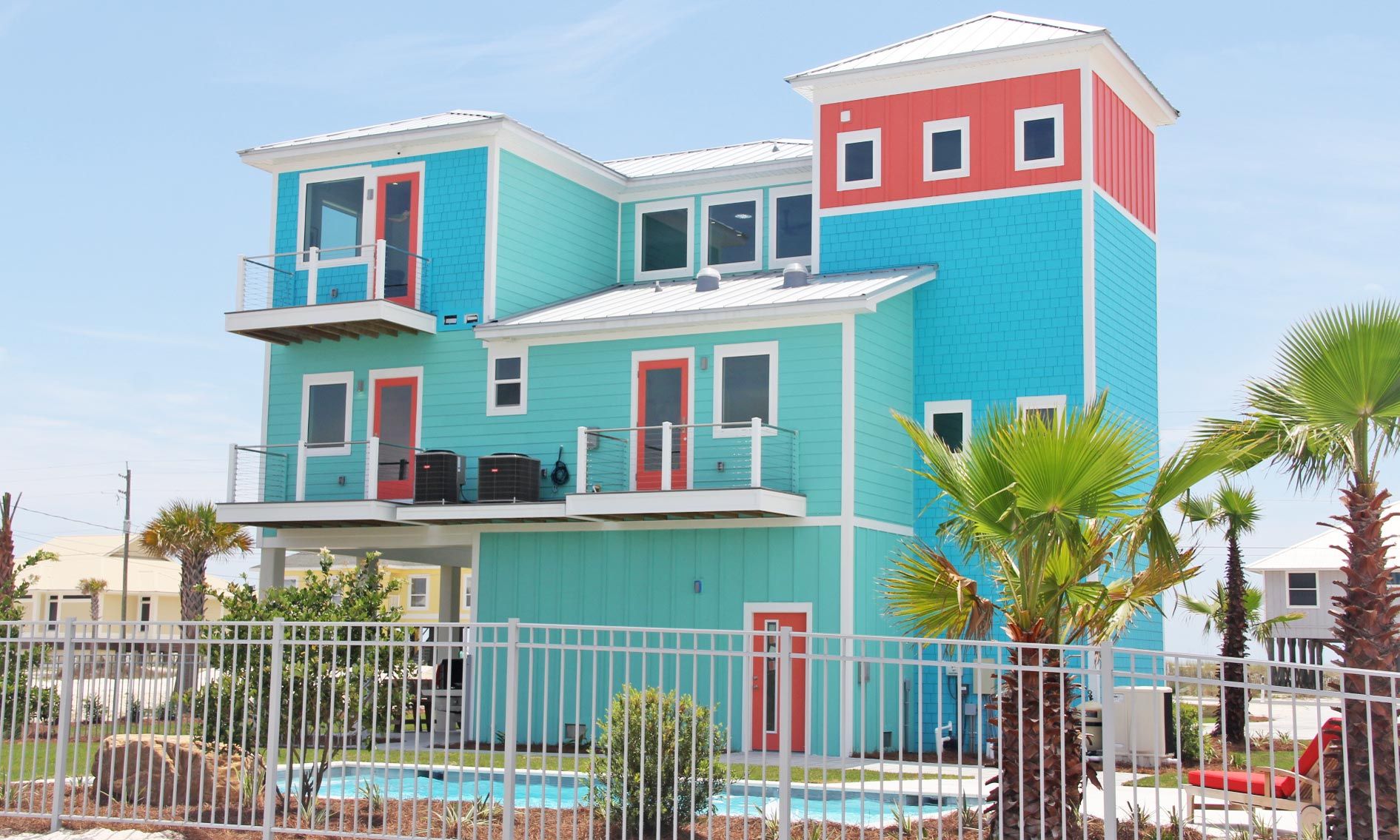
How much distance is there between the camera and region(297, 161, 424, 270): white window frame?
27469 mm

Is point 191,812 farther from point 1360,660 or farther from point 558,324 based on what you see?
point 558,324

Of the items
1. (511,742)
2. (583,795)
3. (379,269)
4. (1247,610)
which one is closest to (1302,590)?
(1247,610)

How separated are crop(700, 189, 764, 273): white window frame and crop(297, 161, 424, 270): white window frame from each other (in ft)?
17.2

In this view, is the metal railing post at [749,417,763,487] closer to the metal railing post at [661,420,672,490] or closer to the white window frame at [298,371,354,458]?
the metal railing post at [661,420,672,490]

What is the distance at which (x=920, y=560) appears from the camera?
13.7 meters

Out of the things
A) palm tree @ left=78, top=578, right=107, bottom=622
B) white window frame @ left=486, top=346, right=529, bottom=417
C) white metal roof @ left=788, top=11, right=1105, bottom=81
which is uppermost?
white metal roof @ left=788, top=11, right=1105, bottom=81

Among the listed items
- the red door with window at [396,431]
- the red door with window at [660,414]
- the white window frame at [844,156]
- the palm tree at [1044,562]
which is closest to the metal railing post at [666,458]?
the red door with window at [660,414]

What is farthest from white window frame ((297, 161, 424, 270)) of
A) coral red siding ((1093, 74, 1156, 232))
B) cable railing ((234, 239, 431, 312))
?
coral red siding ((1093, 74, 1156, 232))

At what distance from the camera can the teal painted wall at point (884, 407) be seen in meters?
23.3

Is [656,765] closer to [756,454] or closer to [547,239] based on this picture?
[756,454]

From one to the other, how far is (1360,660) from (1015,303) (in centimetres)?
1362

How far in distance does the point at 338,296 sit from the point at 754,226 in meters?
7.60

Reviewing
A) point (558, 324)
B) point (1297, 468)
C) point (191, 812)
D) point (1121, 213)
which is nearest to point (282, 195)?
point (558, 324)

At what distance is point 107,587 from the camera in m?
64.6
